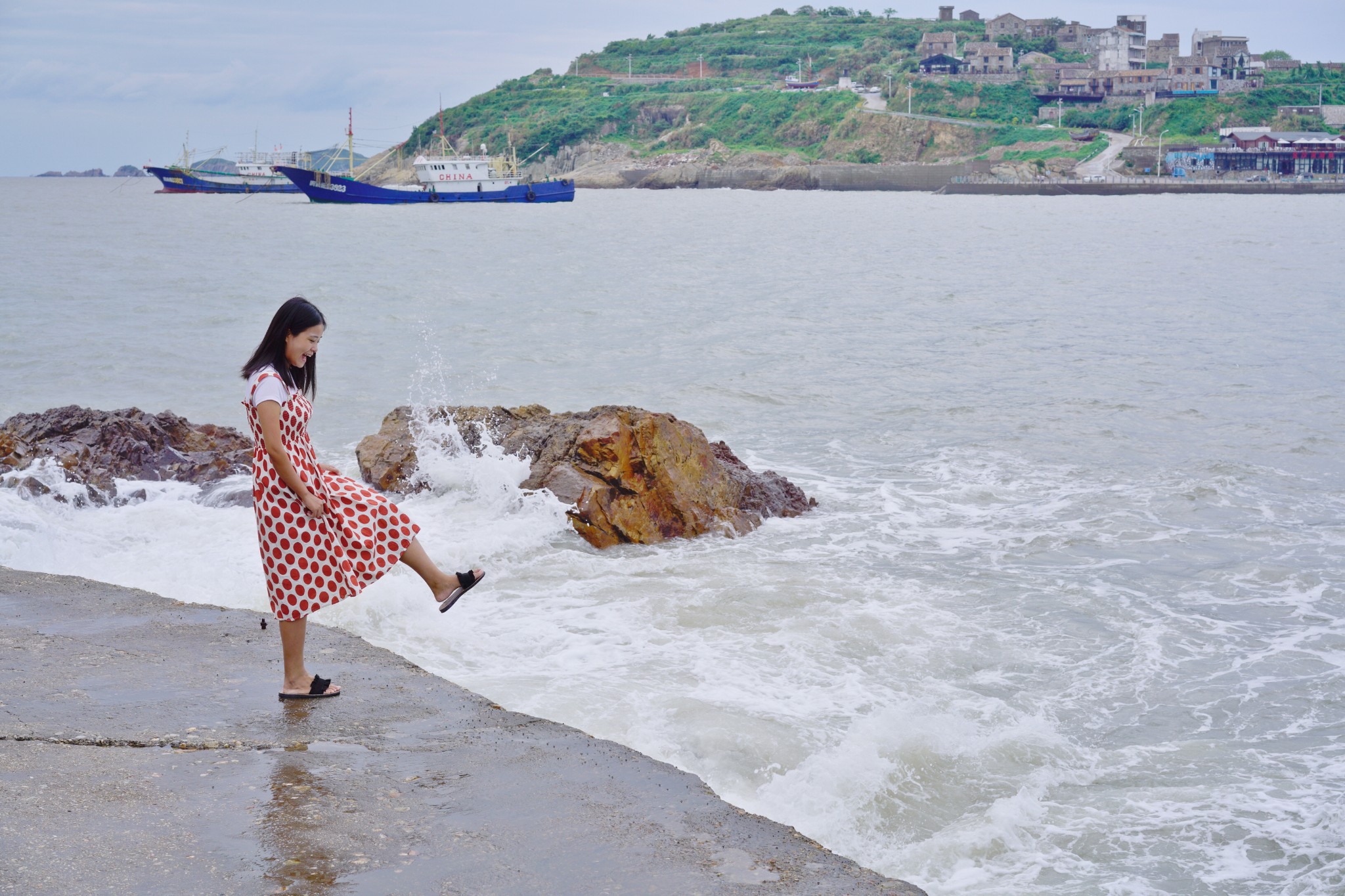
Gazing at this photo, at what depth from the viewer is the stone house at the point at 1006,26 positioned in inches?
6570

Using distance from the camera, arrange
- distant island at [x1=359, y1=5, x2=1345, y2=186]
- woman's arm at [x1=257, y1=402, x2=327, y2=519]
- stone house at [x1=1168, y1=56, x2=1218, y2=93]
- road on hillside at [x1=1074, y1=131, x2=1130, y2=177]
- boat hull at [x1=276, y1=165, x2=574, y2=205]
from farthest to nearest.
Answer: stone house at [x1=1168, y1=56, x2=1218, y2=93] → distant island at [x1=359, y1=5, x2=1345, y2=186] → road on hillside at [x1=1074, y1=131, x2=1130, y2=177] → boat hull at [x1=276, y1=165, x2=574, y2=205] → woman's arm at [x1=257, y1=402, x2=327, y2=519]

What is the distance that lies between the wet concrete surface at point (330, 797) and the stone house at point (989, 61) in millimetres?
147523

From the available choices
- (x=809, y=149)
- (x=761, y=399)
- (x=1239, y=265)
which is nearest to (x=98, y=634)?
(x=761, y=399)

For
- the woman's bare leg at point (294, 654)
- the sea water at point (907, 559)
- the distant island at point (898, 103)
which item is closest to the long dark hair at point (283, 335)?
the woman's bare leg at point (294, 654)

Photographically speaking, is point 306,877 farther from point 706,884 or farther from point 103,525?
point 103,525

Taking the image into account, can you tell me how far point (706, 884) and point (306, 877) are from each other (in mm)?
1055

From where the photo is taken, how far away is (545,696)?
5000 millimetres

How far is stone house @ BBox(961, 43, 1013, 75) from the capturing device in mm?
139500

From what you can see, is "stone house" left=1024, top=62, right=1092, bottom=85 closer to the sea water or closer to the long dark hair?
the sea water

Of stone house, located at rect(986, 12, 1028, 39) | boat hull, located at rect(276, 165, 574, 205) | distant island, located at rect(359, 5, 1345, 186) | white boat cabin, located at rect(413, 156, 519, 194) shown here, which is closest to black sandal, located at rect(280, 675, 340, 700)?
boat hull, located at rect(276, 165, 574, 205)

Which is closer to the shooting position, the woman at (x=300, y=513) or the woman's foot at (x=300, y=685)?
the woman at (x=300, y=513)

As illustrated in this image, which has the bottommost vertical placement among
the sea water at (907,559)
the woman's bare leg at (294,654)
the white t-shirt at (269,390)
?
the sea water at (907,559)

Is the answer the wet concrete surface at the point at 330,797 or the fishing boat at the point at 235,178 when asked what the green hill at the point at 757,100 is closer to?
the fishing boat at the point at 235,178

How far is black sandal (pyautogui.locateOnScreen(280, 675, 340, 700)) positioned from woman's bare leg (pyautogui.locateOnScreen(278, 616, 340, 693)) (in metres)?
0.01
